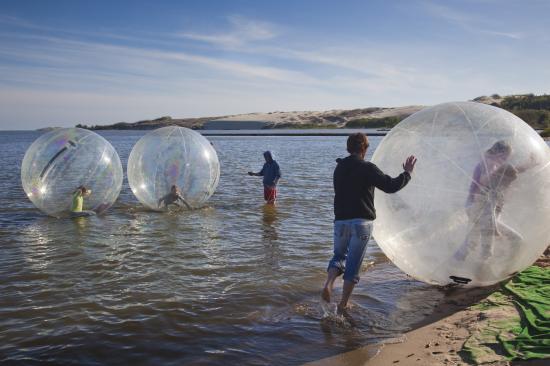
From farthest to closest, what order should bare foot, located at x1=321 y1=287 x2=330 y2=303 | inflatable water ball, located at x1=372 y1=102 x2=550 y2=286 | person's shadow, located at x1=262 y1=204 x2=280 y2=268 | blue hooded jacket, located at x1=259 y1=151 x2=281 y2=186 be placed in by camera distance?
1. blue hooded jacket, located at x1=259 y1=151 x2=281 y2=186
2. person's shadow, located at x1=262 y1=204 x2=280 y2=268
3. bare foot, located at x1=321 y1=287 x2=330 y2=303
4. inflatable water ball, located at x1=372 y1=102 x2=550 y2=286

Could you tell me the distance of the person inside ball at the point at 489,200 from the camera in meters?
5.14

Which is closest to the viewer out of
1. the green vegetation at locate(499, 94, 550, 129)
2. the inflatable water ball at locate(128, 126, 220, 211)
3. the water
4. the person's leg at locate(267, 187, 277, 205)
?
the water

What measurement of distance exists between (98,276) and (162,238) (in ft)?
7.50

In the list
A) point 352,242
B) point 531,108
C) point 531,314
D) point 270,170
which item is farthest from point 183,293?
point 531,108

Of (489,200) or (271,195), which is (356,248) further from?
(271,195)

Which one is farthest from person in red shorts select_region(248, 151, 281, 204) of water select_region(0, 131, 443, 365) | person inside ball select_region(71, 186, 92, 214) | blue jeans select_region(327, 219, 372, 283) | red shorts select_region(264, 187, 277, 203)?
blue jeans select_region(327, 219, 372, 283)

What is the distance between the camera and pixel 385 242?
5.85 m

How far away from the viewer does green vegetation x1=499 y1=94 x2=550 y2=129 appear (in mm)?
57088

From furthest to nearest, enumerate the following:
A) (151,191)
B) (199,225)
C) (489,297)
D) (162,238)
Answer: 1. (151,191)
2. (199,225)
3. (162,238)
4. (489,297)

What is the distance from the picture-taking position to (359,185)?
5.16 metres

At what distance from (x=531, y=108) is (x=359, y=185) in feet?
245

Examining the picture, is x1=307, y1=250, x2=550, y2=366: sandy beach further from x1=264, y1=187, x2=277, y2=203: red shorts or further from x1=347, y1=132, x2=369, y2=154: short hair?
x1=264, y1=187, x2=277, y2=203: red shorts

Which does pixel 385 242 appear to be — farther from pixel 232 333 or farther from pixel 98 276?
pixel 98 276

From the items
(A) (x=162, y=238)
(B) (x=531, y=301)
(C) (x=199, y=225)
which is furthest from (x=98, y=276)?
(B) (x=531, y=301)
